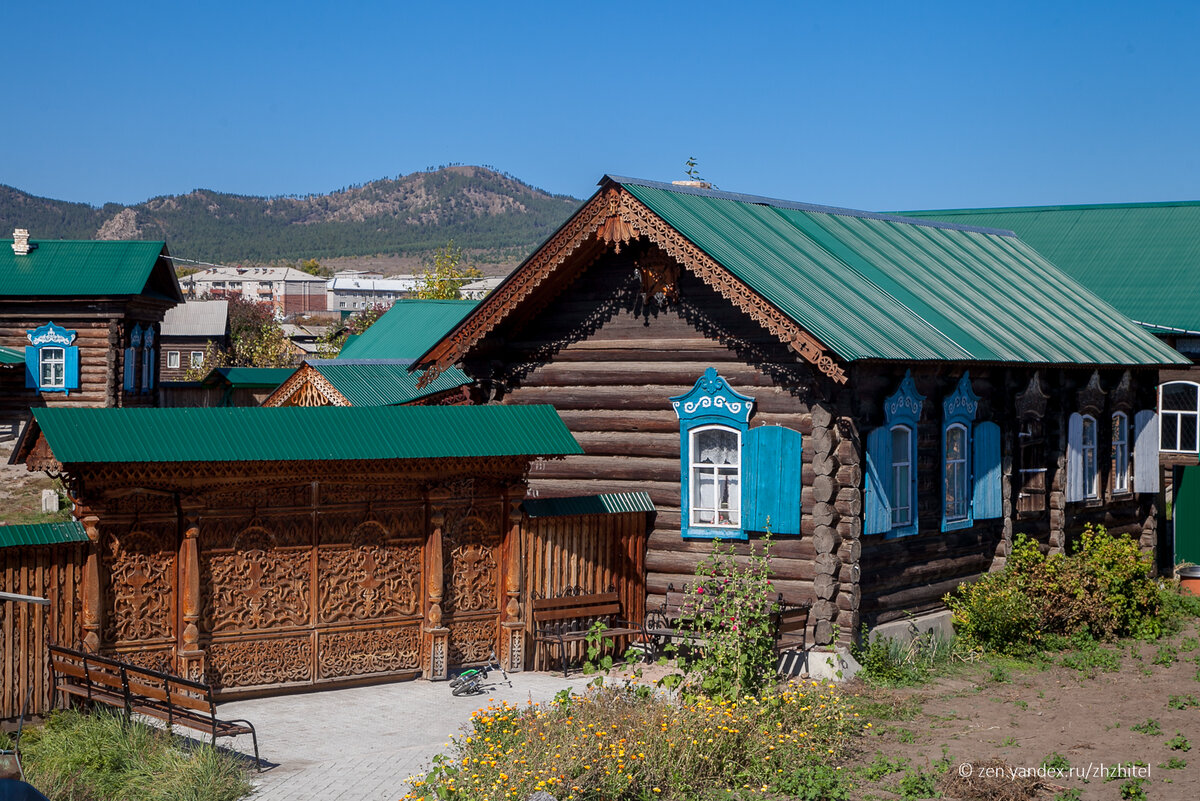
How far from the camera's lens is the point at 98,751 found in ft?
40.0

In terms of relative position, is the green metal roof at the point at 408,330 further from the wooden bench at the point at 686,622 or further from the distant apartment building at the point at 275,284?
the distant apartment building at the point at 275,284

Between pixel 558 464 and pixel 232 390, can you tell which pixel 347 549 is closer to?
pixel 558 464

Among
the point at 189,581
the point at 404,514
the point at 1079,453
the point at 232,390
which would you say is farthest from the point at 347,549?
the point at 232,390

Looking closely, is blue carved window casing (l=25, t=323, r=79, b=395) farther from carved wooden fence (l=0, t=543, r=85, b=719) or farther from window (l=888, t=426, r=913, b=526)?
window (l=888, t=426, r=913, b=526)

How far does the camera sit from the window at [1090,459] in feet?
76.2

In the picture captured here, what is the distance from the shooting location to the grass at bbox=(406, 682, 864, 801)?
11.4 metres

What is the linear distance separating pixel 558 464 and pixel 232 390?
35536 millimetres

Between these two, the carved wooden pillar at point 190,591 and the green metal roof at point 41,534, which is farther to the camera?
the carved wooden pillar at point 190,591

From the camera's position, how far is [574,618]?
57.6ft

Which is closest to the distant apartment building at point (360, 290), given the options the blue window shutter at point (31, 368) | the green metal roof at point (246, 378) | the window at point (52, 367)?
the green metal roof at point (246, 378)

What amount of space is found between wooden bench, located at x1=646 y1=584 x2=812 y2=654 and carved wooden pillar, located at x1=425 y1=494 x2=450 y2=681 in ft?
8.75

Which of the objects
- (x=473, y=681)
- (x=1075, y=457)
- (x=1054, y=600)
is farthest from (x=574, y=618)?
(x=1075, y=457)

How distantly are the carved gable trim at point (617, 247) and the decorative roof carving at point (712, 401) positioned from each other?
116 centimetres

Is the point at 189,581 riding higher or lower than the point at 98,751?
higher
